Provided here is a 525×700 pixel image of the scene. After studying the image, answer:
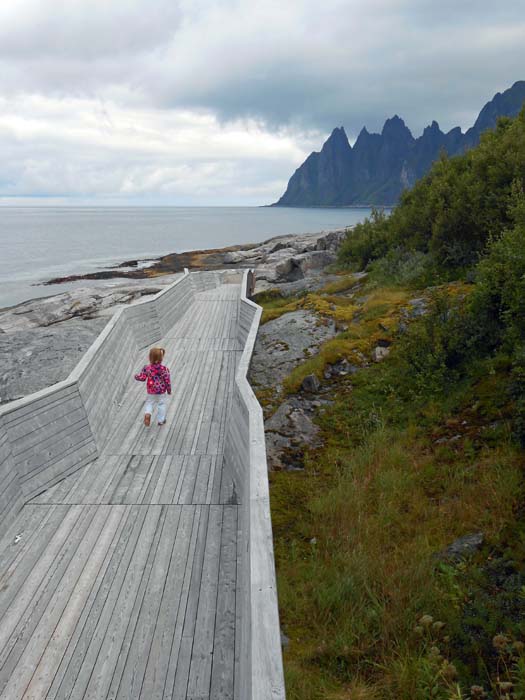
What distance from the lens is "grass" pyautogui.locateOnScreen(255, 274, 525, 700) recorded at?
157 inches

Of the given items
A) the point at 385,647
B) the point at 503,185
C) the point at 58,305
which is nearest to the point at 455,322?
A: the point at 385,647

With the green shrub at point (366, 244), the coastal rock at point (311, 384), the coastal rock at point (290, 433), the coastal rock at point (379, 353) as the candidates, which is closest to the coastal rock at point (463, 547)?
the coastal rock at point (290, 433)

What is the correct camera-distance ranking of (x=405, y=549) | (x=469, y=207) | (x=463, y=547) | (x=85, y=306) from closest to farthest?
(x=463, y=547) < (x=405, y=549) < (x=469, y=207) < (x=85, y=306)

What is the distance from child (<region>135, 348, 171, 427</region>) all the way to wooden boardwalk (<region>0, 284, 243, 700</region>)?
336 mm

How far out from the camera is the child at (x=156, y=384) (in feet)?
28.6

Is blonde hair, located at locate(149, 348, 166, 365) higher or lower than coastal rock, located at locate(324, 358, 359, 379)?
higher

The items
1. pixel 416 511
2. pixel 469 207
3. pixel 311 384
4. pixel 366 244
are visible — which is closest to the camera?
pixel 416 511

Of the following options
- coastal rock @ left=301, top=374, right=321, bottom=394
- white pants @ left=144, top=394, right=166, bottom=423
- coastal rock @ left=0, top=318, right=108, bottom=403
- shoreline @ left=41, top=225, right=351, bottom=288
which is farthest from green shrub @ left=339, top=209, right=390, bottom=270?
shoreline @ left=41, top=225, right=351, bottom=288

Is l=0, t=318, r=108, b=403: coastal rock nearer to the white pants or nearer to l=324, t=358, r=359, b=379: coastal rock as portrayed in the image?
the white pants

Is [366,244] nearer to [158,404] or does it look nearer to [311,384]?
[311,384]

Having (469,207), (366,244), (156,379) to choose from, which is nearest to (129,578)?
(156,379)

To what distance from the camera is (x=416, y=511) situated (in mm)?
5996

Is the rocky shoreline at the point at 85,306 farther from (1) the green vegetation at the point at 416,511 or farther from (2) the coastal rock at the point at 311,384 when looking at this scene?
(1) the green vegetation at the point at 416,511

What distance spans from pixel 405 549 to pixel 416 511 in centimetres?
75
